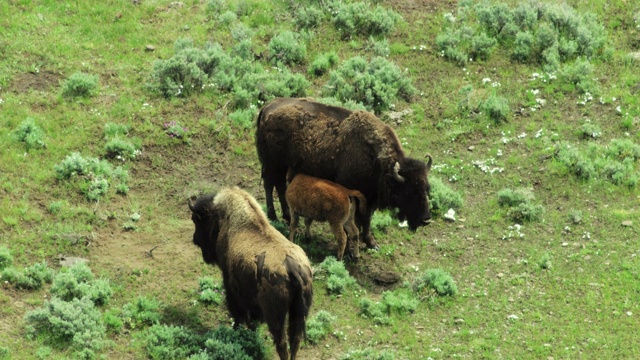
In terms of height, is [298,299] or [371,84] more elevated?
[298,299]

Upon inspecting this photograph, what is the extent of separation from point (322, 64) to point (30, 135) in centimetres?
624

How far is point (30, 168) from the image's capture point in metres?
17.1

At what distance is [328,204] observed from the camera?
49.8 ft

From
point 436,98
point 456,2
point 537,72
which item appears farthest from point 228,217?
point 456,2

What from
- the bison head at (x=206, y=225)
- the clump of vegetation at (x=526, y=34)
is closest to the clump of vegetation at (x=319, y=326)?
the bison head at (x=206, y=225)

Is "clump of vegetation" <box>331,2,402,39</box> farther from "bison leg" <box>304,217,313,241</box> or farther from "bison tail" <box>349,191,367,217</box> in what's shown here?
"bison tail" <box>349,191,367,217</box>

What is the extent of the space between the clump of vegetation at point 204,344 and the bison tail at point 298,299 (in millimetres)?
782

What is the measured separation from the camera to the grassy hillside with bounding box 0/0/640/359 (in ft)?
45.9

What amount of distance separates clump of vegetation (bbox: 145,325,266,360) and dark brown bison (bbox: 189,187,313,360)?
289 mm

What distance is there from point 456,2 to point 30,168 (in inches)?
430

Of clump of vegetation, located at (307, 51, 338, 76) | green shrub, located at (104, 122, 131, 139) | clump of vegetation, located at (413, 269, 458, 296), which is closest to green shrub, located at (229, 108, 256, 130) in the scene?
green shrub, located at (104, 122, 131, 139)

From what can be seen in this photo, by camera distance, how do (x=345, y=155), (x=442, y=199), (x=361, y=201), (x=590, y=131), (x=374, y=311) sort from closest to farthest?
(x=374, y=311) → (x=361, y=201) → (x=345, y=155) → (x=442, y=199) → (x=590, y=131)

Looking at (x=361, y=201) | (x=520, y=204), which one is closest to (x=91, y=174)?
(x=361, y=201)

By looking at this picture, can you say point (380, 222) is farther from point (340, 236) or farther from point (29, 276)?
point (29, 276)
